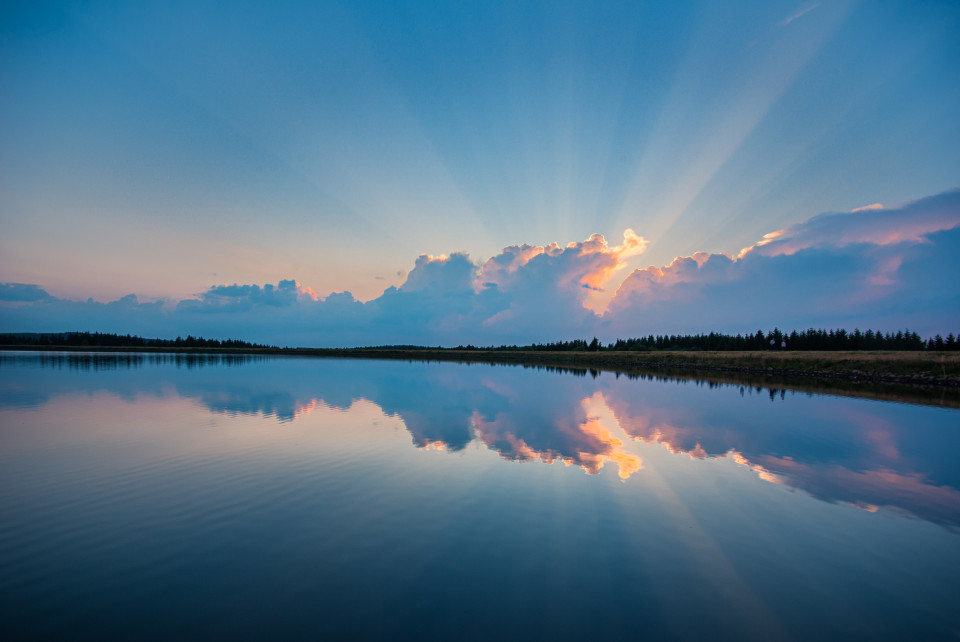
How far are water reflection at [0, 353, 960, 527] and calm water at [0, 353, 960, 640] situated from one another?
219 mm

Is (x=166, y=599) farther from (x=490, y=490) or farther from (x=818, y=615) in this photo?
(x=818, y=615)

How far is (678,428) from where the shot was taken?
24250 mm

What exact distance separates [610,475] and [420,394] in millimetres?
26231

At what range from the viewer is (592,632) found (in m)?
6.57

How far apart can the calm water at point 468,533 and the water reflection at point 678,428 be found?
0.72 ft

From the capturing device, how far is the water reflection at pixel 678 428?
15398mm

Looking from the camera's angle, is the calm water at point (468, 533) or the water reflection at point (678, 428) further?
the water reflection at point (678, 428)

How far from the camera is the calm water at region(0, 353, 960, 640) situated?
22.6 feet

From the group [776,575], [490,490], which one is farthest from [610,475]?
[776,575]

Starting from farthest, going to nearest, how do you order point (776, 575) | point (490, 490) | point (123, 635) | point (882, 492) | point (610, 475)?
point (610, 475) < point (882, 492) < point (490, 490) < point (776, 575) < point (123, 635)

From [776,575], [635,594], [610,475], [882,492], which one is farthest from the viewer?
[610,475]

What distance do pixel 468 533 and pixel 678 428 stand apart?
1829cm

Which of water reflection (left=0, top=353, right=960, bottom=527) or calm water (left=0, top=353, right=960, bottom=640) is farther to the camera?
water reflection (left=0, top=353, right=960, bottom=527)

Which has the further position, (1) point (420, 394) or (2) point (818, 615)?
(1) point (420, 394)
